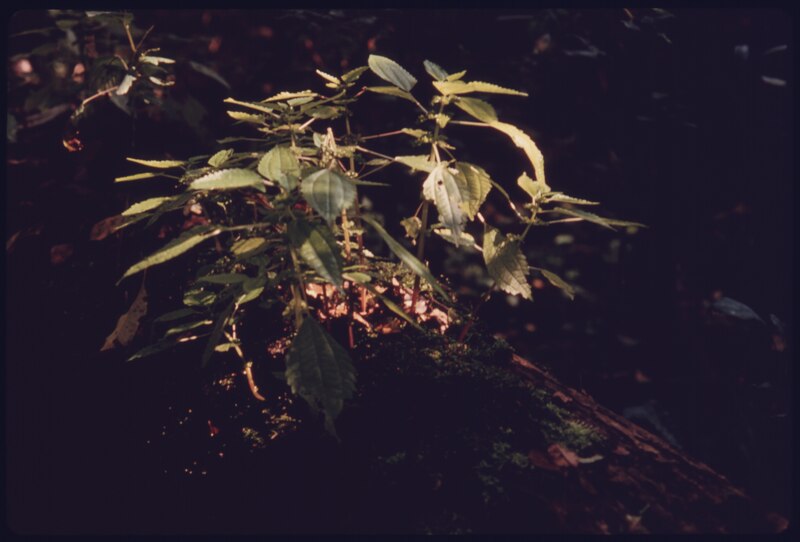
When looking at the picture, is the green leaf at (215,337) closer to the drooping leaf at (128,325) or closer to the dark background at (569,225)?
the dark background at (569,225)

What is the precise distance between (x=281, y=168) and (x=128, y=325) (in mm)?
706

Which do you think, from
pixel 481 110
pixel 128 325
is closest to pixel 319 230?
pixel 481 110

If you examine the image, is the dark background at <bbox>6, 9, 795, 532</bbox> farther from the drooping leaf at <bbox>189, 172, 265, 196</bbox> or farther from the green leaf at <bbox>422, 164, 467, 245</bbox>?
the green leaf at <bbox>422, 164, 467, 245</bbox>

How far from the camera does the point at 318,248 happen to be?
938 mm

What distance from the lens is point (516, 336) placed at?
105 inches

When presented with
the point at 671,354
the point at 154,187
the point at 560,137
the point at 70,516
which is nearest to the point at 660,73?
the point at 560,137

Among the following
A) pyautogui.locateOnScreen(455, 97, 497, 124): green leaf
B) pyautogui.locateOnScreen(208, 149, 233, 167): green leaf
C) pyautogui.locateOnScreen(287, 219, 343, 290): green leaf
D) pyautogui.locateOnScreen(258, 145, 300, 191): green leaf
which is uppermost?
pyautogui.locateOnScreen(455, 97, 497, 124): green leaf

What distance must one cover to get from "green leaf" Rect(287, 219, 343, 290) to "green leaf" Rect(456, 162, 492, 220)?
12.2 inches

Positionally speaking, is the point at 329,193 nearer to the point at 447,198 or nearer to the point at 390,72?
the point at 447,198

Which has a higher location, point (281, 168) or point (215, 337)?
point (281, 168)

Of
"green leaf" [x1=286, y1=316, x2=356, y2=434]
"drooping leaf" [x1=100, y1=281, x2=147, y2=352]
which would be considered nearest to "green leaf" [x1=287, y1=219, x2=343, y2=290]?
"green leaf" [x1=286, y1=316, x2=356, y2=434]

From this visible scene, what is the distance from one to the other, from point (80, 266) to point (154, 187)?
33cm

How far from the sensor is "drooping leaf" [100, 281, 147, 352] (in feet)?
4.59

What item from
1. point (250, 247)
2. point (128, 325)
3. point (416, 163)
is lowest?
point (128, 325)
